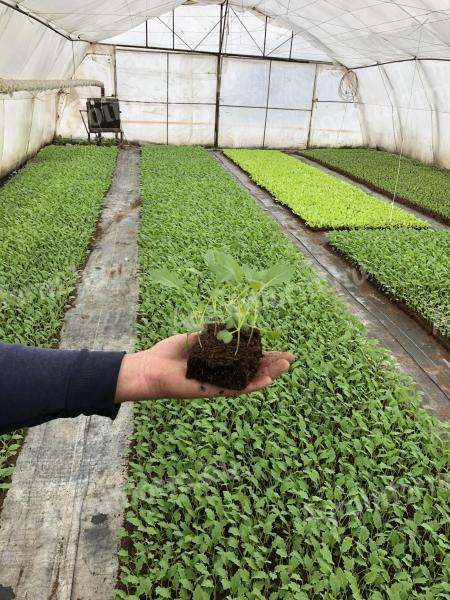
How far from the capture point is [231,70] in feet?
55.1

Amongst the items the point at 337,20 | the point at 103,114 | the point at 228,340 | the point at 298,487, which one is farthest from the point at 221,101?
the point at 228,340

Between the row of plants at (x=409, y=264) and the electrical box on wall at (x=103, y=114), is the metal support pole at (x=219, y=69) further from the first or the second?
the row of plants at (x=409, y=264)

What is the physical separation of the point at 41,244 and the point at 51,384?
5536 millimetres

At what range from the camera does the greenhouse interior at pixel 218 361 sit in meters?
2.19

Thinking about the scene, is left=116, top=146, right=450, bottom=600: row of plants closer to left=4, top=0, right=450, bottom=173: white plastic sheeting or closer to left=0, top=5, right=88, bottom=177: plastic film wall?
left=0, top=5, right=88, bottom=177: plastic film wall

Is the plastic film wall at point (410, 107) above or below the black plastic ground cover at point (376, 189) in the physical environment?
above

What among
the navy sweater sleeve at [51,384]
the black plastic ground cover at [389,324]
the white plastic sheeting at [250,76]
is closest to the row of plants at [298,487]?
the black plastic ground cover at [389,324]

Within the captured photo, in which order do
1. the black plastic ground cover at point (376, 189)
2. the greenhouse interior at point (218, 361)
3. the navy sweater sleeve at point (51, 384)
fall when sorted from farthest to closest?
1. the black plastic ground cover at point (376, 189)
2. the greenhouse interior at point (218, 361)
3. the navy sweater sleeve at point (51, 384)

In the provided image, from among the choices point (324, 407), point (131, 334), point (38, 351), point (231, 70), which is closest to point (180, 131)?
point (231, 70)

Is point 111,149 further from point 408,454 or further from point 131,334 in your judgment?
point 408,454

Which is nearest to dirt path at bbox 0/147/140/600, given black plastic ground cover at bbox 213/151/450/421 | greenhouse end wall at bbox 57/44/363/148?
black plastic ground cover at bbox 213/151/450/421

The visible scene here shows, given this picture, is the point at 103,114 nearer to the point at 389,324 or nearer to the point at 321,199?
the point at 321,199

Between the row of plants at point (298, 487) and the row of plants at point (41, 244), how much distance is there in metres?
→ 1.02

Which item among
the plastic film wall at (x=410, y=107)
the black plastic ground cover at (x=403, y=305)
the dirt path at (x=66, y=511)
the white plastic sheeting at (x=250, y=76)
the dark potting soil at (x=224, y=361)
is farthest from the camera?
the plastic film wall at (x=410, y=107)
